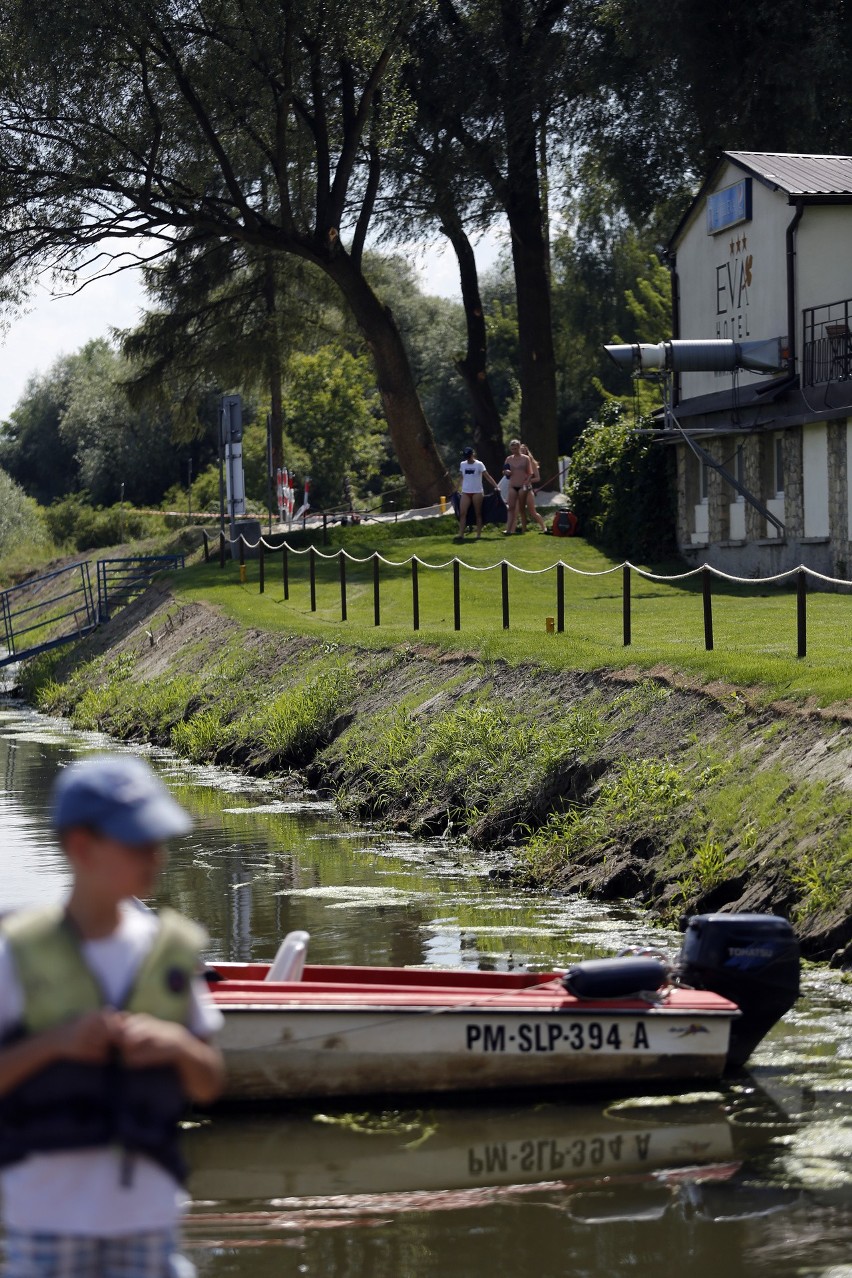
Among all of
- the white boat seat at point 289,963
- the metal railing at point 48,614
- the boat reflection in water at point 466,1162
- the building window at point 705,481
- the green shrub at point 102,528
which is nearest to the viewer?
the boat reflection in water at point 466,1162

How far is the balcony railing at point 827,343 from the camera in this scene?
2878cm

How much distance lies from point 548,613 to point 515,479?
10.1 m

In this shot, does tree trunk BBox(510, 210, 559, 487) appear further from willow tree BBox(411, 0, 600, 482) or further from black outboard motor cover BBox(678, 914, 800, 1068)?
black outboard motor cover BBox(678, 914, 800, 1068)

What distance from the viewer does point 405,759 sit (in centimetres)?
1892

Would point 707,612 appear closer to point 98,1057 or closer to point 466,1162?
point 466,1162

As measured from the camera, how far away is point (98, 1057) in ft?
12.1

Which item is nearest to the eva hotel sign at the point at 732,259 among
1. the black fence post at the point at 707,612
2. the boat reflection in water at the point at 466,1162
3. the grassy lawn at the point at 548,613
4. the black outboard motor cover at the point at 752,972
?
the grassy lawn at the point at 548,613

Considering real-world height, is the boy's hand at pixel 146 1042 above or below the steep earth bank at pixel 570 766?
above

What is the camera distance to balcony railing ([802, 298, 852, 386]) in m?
28.8

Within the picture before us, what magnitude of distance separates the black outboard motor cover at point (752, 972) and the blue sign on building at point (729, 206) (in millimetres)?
23957

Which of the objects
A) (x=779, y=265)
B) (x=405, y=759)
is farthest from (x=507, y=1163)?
(x=779, y=265)

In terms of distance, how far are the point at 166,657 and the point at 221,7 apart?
1448 centimetres

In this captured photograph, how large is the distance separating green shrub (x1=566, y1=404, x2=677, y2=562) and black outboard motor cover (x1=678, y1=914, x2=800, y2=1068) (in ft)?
85.1

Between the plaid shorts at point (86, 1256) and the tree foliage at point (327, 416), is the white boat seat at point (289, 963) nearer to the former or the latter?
the plaid shorts at point (86, 1256)
